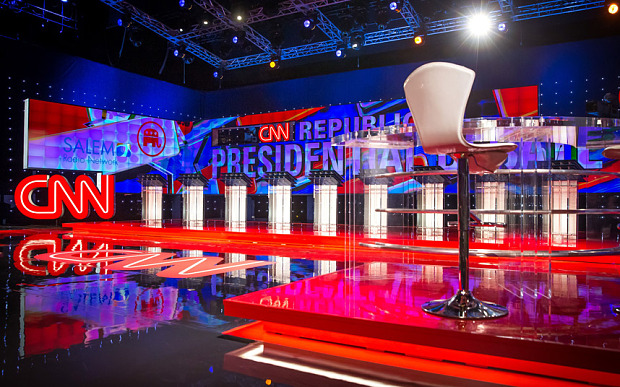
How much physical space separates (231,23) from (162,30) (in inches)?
72.2

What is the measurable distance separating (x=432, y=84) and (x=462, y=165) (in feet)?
1.44

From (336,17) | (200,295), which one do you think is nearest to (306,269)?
(200,295)

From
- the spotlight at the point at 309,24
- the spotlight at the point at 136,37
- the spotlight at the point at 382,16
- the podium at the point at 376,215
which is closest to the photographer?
the podium at the point at 376,215

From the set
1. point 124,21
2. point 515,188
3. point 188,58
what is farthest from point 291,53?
point 515,188

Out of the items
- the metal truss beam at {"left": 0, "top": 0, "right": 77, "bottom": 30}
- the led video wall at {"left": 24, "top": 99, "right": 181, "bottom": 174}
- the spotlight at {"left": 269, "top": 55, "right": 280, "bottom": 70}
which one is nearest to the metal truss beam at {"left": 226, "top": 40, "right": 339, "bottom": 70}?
the spotlight at {"left": 269, "top": 55, "right": 280, "bottom": 70}

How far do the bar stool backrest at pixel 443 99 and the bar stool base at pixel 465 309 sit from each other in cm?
71

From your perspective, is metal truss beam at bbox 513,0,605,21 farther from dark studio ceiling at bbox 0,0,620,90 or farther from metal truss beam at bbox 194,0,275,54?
metal truss beam at bbox 194,0,275,54

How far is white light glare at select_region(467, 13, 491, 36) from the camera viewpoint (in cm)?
831

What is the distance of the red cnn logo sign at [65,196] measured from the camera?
966cm

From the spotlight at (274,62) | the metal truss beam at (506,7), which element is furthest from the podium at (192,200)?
the metal truss beam at (506,7)

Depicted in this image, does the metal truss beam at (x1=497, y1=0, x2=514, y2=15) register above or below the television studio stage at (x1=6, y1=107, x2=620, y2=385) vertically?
above

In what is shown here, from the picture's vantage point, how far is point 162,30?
34.2 feet

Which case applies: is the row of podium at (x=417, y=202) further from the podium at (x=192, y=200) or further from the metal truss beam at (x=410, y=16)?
the metal truss beam at (x=410, y=16)

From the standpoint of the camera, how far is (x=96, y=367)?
1916 millimetres
